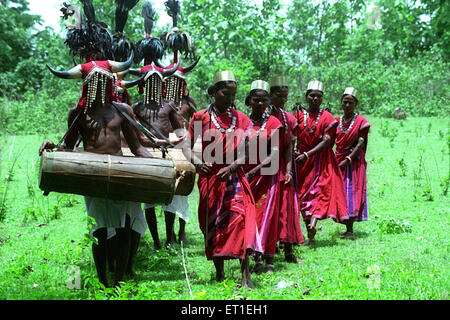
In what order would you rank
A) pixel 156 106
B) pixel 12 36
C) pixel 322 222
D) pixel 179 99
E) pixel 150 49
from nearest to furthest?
pixel 156 106
pixel 150 49
pixel 179 99
pixel 322 222
pixel 12 36

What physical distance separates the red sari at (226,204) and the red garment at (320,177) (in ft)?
7.15

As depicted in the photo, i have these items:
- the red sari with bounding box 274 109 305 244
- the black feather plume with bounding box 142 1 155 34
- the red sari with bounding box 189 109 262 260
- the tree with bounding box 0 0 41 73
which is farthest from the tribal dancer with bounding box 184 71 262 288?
the tree with bounding box 0 0 41 73

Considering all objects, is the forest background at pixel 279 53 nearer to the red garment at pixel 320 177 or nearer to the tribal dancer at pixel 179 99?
the tribal dancer at pixel 179 99

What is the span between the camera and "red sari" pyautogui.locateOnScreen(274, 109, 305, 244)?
6.55 m

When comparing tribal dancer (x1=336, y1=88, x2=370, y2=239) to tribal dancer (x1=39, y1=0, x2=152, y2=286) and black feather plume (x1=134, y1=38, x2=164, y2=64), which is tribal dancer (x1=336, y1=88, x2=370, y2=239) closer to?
black feather plume (x1=134, y1=38, x2=164, y2=64)

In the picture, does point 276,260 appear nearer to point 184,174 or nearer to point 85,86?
point 184,174

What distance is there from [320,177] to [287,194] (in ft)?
4.40

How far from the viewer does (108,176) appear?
4.61 meters

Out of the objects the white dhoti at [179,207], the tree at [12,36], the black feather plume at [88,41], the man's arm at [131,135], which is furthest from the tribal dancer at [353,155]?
the tree at [12,36]

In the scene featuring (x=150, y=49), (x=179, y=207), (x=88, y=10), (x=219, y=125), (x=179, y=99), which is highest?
(x=88, y=10)

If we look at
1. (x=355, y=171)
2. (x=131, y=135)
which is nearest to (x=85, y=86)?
(x=131, y=135)

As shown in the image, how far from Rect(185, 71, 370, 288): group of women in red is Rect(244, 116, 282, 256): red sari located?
0.04ft

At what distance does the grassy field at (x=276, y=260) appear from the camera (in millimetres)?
4977

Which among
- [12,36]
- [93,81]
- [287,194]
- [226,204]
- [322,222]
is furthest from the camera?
[12,36]
